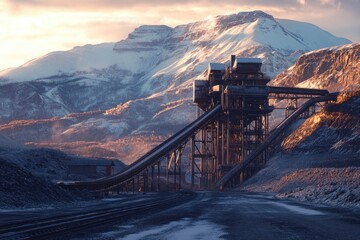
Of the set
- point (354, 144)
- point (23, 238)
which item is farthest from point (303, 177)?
point (23, 238)

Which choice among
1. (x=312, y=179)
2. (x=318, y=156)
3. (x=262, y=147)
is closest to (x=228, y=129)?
(x=262, y=147)

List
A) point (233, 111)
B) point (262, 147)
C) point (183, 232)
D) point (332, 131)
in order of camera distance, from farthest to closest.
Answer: point (233, 111) → point (262, 147) → point (332, 131) → point (183, 232)

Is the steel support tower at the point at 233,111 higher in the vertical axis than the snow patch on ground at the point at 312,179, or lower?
higher

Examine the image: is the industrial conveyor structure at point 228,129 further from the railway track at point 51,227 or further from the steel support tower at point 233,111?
the railway track at point 51,227

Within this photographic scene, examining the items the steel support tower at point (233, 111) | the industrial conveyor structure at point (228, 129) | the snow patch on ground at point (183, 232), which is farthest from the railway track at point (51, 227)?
the steel support tower at point (233, 111)

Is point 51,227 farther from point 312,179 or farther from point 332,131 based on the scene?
point 332,131

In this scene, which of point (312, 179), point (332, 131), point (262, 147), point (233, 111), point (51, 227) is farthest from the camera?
point (233, 111)

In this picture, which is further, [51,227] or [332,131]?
[332,131]

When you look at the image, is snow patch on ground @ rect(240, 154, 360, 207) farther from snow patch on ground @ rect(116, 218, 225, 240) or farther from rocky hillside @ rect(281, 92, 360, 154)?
snow patch on ground @ rect(116, 218, 225, 240)

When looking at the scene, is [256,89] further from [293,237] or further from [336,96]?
[293,237]

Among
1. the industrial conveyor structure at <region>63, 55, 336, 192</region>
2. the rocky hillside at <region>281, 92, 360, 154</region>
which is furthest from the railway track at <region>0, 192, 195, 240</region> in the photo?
the rocky hillside at <region>281, 92, 360, 154</region>

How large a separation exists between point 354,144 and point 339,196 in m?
40.0

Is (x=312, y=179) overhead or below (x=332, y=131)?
below

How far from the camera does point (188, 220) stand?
39.1 meters
